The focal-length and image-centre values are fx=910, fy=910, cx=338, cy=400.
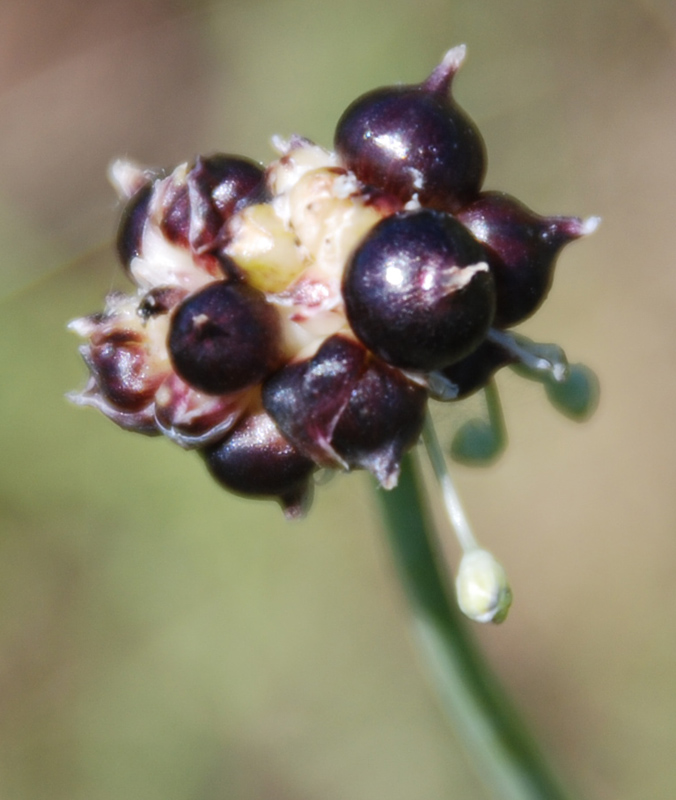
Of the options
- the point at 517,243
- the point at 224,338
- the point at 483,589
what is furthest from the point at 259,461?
the point at 517,243

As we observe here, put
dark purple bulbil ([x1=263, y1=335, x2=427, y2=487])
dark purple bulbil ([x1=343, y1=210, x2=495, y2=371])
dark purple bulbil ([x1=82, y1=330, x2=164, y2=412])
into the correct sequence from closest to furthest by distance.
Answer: dark purple bulbil ([x1=343, y1=210, x2=495, y2=371]) < dark purple bulbil ([x1=263, y1=335, x2=427, y2=487]) < dark purple bulbil ([x1=82, y1=330, x2=164, y2=412])

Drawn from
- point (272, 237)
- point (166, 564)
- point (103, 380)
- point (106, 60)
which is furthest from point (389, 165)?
point (106, 60)

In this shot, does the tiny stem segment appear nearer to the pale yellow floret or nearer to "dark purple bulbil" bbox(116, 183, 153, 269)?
the pale yellow floret

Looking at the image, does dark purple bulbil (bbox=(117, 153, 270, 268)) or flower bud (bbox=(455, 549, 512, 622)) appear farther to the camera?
dark purple bulbil (bbox=(117, 153, 270, 268))

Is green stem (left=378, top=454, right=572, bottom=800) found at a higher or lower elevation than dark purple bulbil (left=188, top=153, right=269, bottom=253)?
lower

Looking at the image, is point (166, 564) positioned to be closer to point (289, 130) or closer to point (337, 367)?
point (289, 130)

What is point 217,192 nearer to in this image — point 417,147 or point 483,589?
point 417,147

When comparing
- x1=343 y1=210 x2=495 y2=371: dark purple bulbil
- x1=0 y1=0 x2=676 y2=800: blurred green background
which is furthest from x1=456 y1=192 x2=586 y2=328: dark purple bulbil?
x1=0 y1=0 x2=676 y2=800: blurred green background
